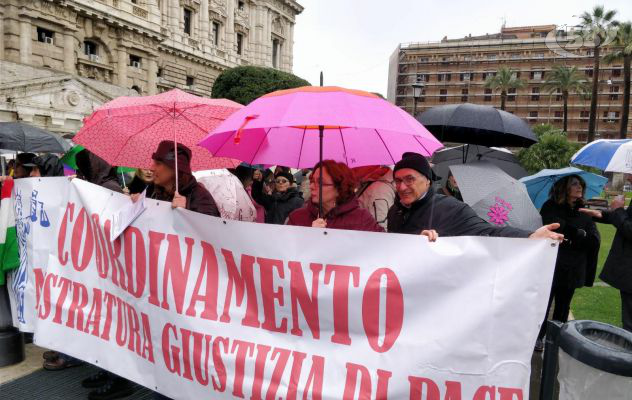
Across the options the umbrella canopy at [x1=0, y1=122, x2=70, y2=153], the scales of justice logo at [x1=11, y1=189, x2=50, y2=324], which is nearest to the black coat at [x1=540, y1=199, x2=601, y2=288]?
the scales of justice logo at [x1=11, y1=189, x2=50, y2=324]

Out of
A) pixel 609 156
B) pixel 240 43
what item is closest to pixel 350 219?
pixel 609 156

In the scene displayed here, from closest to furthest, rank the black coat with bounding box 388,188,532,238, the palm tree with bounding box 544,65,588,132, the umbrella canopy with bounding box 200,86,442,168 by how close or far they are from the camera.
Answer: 1. the umbrella canopy with bounding box 200,86,442,168
2. the black coat with bounding box 388,188,532,238
3. the palm tree with bounding box 544,65,588,132

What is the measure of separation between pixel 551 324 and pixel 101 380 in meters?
3.00

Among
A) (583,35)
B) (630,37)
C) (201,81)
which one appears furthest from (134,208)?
(583,35)

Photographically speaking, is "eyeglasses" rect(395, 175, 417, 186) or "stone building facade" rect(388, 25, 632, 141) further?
"stone building facade" rect(388, 25, 632, 141)

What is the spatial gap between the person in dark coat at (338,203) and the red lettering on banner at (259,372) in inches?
31.0

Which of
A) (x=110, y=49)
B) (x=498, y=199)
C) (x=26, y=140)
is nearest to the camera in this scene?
(x=498, y=199)

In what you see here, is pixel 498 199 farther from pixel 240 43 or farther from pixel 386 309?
pixel 240 43

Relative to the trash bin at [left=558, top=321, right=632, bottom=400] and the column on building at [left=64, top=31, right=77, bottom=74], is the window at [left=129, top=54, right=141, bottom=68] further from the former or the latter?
the trash bin at [left=558, top=321, right=632, bottom=400]

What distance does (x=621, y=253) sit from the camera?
3752 mm

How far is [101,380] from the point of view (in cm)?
332

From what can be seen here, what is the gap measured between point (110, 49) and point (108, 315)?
2966 cm

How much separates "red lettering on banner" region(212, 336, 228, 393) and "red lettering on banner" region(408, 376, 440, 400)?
98cm

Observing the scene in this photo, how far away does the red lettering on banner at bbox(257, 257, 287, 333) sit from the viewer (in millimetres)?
2336
